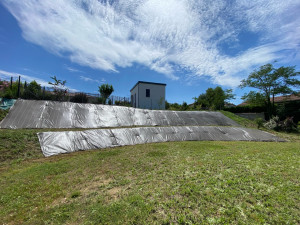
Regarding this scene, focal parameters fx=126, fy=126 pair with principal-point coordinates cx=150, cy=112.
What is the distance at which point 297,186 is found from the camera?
7.50ft

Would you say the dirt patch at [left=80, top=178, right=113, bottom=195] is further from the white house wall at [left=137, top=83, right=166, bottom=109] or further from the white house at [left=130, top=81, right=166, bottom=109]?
the white house wall at [left=137, top=83, right=166, bottom=109]

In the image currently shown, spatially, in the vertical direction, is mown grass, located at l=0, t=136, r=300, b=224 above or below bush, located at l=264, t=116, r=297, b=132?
below

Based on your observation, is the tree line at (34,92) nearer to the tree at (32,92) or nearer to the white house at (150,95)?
the tree at (32,92)

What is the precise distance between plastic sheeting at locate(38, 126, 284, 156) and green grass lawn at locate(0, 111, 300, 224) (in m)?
0.91

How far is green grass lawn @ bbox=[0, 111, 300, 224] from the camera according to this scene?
5.47 ft

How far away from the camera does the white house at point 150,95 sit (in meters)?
16.4

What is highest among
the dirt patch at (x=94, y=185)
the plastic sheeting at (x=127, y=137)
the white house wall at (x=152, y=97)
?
the white house wall at (x=152, y=97)

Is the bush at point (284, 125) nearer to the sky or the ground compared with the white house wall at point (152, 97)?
nearer to the ground

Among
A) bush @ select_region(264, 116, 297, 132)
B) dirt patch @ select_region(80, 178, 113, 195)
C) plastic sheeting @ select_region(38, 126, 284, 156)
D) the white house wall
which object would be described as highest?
the white house wall

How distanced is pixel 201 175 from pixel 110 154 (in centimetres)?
300

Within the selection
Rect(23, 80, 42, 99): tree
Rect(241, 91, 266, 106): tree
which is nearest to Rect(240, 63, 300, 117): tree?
Rect(241, 91, 266, 106): tree

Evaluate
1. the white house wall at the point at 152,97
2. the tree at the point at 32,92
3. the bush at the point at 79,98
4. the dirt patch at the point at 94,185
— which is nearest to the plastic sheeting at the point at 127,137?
the dirt patch at the point at 94,185

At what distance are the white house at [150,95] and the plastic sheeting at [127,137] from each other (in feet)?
31.2

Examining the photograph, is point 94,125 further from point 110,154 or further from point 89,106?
point 110,154
